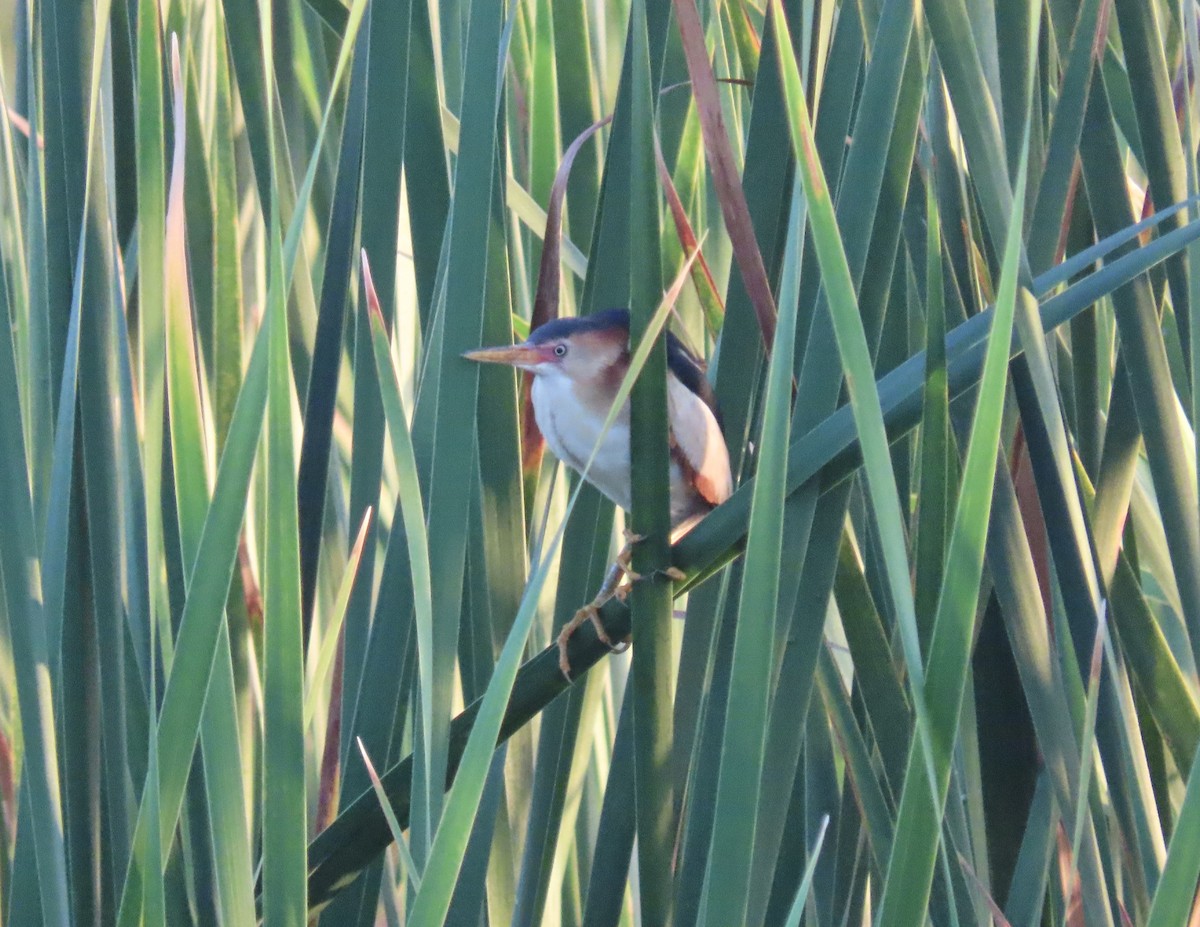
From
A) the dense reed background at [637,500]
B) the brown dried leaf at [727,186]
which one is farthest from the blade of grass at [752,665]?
the brown dried leaf at [727,186]

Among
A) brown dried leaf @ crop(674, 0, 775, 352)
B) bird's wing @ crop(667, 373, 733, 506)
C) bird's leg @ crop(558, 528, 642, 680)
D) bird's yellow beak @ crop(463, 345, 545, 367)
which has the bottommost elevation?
bird's leg @ crop(558, 528, 642, 680)

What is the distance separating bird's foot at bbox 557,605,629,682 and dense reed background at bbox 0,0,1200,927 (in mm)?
10

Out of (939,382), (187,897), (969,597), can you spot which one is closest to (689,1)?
(939,382)

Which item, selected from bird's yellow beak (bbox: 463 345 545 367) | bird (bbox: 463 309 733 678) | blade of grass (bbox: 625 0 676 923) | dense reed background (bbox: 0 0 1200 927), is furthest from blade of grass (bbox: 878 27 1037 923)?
bird (bbox: 463 309 733 678)

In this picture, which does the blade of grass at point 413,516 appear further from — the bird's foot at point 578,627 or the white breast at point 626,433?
the white breast at point 626,433

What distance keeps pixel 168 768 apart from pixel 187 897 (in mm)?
198

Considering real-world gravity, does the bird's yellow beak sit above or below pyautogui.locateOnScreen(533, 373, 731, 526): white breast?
above

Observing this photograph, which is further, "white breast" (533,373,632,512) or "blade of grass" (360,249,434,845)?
"white breast" (533,373,632,512)

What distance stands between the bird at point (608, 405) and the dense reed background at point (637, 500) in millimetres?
98

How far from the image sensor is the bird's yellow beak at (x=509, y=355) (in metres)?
0.68

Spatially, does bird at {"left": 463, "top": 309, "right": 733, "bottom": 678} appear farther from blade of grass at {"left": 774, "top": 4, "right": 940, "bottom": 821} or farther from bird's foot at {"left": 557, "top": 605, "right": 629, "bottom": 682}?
blade of grass at {"left": 774, "top": 4, "right": 940, "bottom": 821}

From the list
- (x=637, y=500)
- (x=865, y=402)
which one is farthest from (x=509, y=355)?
(x=865, y=402)

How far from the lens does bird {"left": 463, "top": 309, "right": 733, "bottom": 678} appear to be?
3.18 ft

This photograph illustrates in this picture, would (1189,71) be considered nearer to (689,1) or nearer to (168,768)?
(689,1)
